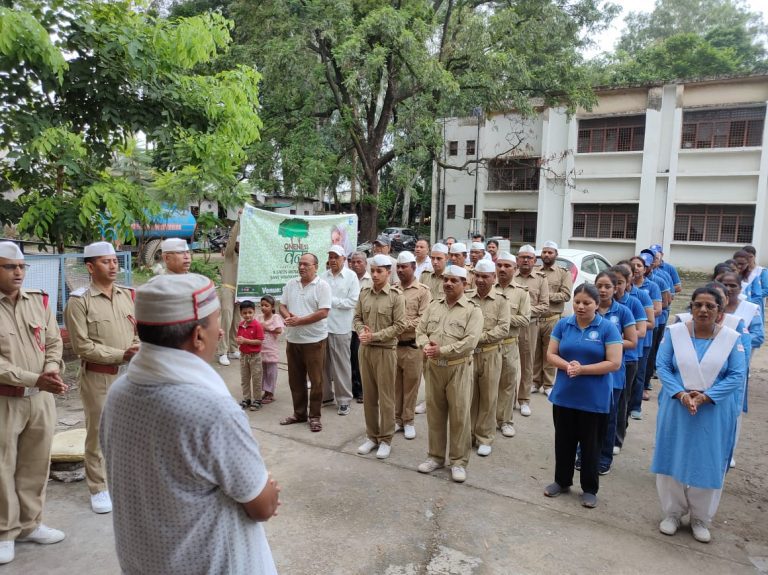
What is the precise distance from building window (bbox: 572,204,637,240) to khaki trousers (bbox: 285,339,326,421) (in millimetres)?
19960

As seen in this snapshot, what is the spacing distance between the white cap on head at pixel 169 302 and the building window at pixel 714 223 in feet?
77.5

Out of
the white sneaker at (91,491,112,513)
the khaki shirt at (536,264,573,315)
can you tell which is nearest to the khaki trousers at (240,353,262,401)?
the white sneaker at (91,491,112,513)

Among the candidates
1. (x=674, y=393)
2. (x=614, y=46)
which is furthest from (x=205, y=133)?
(x=614, y=46)

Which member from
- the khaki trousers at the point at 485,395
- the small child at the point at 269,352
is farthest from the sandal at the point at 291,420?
the khaki trousers at the point at 485,395

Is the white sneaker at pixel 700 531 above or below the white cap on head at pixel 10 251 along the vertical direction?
below

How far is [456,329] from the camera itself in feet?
15.4

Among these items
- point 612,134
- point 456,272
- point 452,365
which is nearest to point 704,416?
point 452,365

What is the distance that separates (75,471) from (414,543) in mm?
2810

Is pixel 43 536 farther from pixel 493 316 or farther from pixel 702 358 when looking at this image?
pixel 702 358

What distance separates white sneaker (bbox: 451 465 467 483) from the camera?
4.68 metres

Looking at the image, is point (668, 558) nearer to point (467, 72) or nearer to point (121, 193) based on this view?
point (121, 193)

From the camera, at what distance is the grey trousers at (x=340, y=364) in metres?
6.48

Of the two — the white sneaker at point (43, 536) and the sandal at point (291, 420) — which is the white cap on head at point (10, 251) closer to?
the white sneaker at point (43, 536)

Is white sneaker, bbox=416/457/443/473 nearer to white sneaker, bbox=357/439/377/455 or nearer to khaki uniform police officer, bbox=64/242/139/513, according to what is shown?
white sneaker, bbox=357/439/377/455
